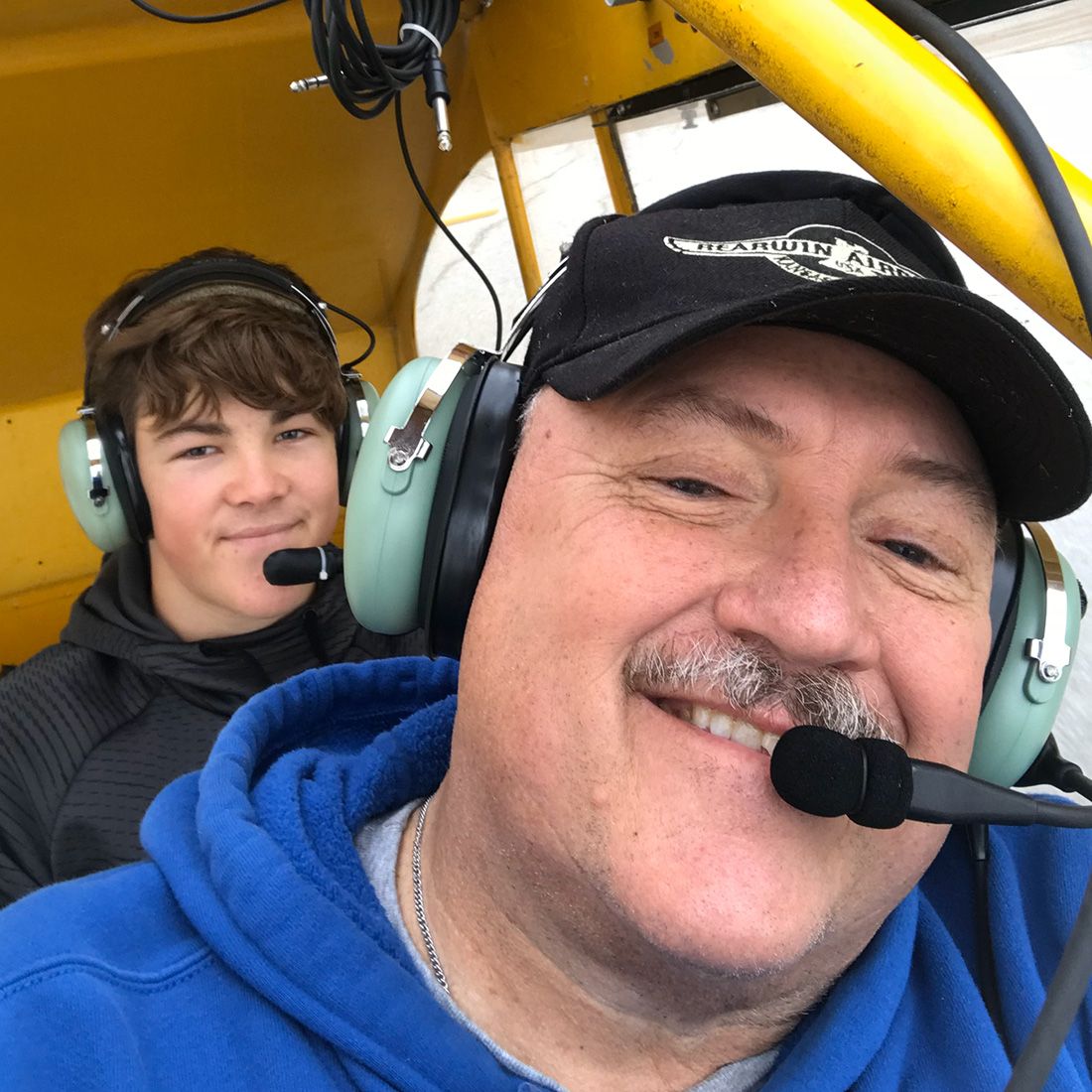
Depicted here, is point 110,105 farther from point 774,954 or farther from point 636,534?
point 774,954

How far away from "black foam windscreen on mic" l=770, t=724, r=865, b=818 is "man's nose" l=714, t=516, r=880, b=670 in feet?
0.26

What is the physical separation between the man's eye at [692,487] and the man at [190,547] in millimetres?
1033

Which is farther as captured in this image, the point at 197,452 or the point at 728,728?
the point at 197,452

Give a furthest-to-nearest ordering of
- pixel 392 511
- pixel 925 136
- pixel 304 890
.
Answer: pixel 392 511 < pixel 304 890 < pixel 925 136

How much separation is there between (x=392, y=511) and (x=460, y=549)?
0.07 meters

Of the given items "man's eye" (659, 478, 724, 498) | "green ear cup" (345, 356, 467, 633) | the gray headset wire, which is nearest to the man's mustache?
"man's eye" (659, 478, 724, 498)

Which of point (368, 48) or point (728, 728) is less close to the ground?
point (368, 48)

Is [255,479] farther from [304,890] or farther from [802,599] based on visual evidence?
[802,599]

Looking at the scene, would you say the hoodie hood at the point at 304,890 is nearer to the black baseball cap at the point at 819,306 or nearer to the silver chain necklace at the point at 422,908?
the silver chain necklace at the point at 422,908

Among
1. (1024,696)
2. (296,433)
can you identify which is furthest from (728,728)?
(296,433)

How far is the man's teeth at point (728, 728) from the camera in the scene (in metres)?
0.79

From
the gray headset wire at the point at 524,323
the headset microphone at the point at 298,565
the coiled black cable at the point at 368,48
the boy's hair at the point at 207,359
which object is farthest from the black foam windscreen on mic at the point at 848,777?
the boy's hair at the point at 207,359

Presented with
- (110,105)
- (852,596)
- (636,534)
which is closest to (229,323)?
(110,105)

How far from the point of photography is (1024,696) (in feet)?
3.07
